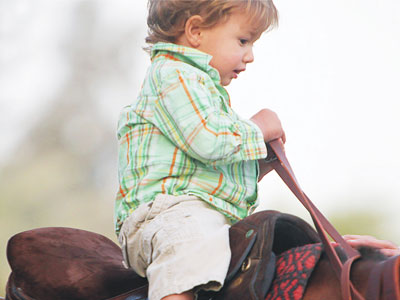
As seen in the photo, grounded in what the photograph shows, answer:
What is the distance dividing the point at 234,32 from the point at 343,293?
3.75ft

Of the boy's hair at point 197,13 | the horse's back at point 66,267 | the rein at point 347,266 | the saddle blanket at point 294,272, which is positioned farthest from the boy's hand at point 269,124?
the horse's back at point 66,267

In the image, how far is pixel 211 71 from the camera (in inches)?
94.9

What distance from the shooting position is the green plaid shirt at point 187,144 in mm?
2199

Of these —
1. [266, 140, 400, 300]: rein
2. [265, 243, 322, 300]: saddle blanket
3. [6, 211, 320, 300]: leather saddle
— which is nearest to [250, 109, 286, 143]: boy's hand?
[266, 140, 400, 300]: rein

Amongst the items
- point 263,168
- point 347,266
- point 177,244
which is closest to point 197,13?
point 263,168

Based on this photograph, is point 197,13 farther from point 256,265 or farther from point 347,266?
point 347,266

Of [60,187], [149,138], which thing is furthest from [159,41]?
[60,187]

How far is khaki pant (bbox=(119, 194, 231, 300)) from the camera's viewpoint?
193 centimetres

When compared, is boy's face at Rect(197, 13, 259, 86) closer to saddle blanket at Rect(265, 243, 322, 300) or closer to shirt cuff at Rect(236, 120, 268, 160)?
shirt cuff at Rect(236, 120, 268, 160)

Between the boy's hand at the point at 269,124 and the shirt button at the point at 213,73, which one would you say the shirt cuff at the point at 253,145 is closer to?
the boy's hand at the point at 269,124

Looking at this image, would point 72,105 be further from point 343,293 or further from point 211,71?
point 343,293

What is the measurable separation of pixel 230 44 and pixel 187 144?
467mm

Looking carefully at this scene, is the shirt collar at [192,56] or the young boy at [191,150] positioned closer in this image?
the young boy at [191,150]

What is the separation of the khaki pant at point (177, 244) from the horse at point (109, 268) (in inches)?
3.3
